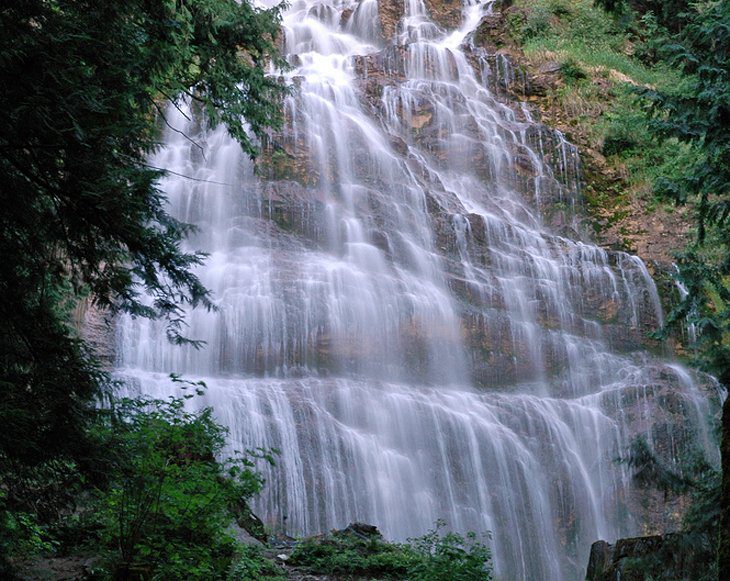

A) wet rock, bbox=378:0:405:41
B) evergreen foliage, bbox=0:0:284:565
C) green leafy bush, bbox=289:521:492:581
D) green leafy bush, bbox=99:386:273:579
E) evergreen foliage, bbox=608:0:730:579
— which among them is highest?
wet rock, bbox=378:0:405:41

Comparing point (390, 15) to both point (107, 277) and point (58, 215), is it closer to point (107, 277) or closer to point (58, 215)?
point (107, 277)

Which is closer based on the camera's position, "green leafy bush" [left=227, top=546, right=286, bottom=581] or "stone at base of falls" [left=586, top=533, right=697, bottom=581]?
"stone at base of falls" [left=586, top=533, right=697, bottom=581]

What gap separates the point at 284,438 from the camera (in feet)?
41.8

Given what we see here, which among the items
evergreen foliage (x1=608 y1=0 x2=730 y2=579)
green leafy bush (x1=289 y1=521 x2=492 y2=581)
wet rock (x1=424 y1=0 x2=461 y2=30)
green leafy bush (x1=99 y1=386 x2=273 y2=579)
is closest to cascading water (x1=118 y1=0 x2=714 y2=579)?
green leafy bush (x1=289 y1=521 x2=492 y2=581)

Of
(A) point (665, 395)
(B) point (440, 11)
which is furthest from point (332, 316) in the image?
(B) point (440, 11)

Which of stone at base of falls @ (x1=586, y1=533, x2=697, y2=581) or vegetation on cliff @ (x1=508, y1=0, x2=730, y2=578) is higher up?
vegetation on cliff @ (x1=508, y1=0, x2=730, y2=578)

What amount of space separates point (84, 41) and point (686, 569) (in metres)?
5.89

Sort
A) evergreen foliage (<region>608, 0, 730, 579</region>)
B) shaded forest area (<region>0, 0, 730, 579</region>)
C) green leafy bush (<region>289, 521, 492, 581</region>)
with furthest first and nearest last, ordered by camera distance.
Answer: green leafy bush (<region>289, 521, 492, 581</region>) → evergreen foliage (<region>608, 0, 730, 579</region>) → shaded forest area (<region>0, 0, 730, 579</region>)

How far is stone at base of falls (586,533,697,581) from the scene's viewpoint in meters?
5.69

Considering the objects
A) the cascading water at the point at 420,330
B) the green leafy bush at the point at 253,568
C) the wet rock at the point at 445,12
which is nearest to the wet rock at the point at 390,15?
the wet rock at the point at 445,12

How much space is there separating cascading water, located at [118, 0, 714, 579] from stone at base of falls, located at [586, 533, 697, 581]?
5.78m

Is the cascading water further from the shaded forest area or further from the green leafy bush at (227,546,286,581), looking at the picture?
the shaded forest area

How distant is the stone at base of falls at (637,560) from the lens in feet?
18.7

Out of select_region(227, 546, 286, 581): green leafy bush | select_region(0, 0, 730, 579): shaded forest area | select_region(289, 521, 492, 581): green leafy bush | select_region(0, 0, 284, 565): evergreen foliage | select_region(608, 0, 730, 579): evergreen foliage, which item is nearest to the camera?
select_region(0, 0, 284, 565): evergreen foliage
